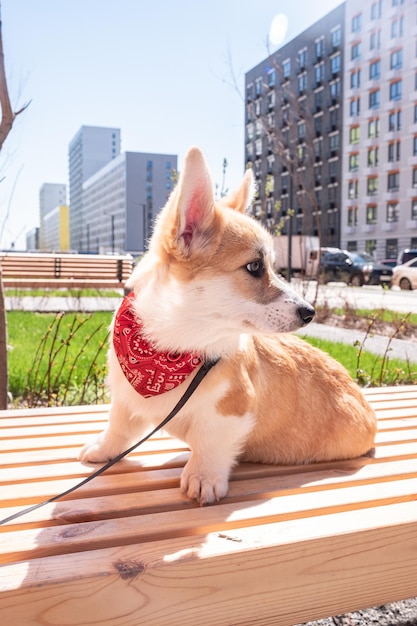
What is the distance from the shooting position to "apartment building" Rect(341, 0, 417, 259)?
3506 cm

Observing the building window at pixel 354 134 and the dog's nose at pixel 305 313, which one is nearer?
the dog's nose at pixel 305 313

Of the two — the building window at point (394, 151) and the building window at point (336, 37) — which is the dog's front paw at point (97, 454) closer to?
the building window at point (394, 151)

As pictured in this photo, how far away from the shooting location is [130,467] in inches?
75.0

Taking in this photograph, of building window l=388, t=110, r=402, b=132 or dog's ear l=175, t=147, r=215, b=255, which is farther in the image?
building window l=388, t=110, r=402, b=132

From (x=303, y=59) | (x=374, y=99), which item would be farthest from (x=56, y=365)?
(x=303, y=59)

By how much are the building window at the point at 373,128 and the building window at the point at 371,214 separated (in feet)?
16.2

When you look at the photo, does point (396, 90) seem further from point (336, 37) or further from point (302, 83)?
point (302, 83)

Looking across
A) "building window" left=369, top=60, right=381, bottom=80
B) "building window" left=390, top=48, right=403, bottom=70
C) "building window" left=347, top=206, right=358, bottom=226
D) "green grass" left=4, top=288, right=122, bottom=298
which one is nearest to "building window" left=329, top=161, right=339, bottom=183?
"building window" left=347, top=206, right=358, bottom=226

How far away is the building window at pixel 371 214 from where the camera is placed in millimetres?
39312

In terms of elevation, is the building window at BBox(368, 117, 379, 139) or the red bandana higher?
the building window at BBox(368, 117, 379, 139)

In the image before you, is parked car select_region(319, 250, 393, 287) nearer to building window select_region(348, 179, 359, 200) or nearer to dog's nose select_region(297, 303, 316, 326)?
building window select_region(348, 179, 359, 200)

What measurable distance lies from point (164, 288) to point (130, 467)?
67cm

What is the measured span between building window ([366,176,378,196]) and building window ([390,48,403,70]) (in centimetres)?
726

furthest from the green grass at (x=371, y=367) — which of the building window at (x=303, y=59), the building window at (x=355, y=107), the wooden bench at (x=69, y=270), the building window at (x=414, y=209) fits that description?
the building window at (x=303, y=59)
